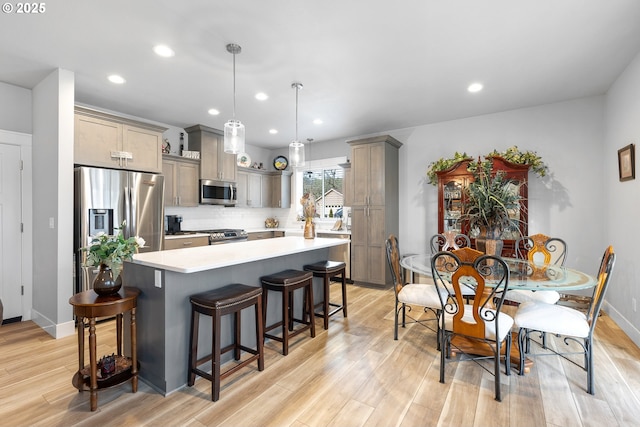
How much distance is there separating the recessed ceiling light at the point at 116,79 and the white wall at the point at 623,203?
5.19m

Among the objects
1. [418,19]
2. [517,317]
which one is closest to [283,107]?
[418,19]

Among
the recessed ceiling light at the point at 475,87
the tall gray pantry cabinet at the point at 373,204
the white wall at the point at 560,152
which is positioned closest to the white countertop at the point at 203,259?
the tall gray pantry cabinet at the point at 373,204

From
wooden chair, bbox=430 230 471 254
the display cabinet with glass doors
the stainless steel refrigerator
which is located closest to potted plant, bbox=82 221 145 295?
the stainless steel refrigerator

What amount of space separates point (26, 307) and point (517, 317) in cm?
509

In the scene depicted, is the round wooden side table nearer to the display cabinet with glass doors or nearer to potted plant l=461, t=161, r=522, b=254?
potted plant l=461, t=161, r=522, b=254

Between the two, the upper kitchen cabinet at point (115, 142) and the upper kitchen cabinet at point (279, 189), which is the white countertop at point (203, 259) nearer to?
the upper kitchen cabinet at point (115, 142)

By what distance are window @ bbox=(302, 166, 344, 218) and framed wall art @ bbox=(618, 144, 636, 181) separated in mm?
4055

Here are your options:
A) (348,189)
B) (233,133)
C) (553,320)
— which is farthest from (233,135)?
(348,189)

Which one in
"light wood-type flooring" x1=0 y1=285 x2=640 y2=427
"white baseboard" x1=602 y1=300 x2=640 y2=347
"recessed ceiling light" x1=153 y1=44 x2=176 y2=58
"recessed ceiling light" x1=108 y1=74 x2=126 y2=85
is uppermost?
"recessed ceiling light" x1=153 y1=44 x2=176 y2=58

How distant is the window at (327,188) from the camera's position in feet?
20.8

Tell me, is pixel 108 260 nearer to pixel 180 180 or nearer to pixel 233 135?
pixel 233 135

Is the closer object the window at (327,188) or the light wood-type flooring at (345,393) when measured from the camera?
the light wood-type flooring at (345,393)

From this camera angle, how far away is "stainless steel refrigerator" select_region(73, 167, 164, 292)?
3.34 m

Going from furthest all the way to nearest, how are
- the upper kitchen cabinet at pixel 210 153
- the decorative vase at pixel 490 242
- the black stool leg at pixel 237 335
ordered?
the upper kitchen cabinet at pixel 210 153 → the decorative vase at pixel 490 242 → the black stool leg at pixel 237 335
